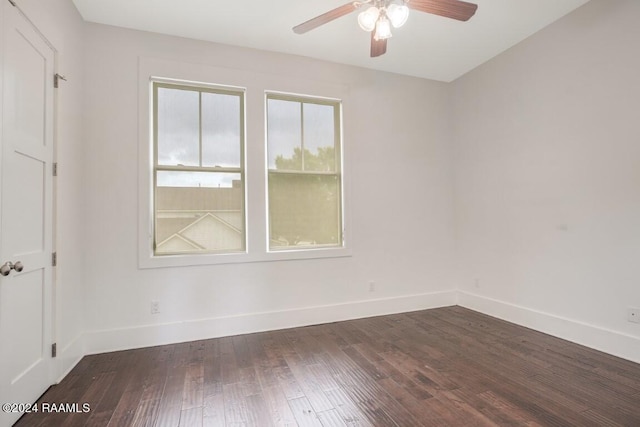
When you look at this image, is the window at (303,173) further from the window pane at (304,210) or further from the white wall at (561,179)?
the white wall at (561,179)

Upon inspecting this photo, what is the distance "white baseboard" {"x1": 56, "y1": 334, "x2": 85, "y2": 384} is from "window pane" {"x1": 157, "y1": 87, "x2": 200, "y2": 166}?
1739mm

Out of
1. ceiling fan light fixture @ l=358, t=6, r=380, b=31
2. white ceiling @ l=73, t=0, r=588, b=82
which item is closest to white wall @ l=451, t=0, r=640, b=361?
white ceiling @ l=73, t=0, r=588, b=82

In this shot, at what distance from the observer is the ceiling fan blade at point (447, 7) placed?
6.30ft

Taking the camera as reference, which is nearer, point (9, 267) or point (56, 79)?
point (9, 267)

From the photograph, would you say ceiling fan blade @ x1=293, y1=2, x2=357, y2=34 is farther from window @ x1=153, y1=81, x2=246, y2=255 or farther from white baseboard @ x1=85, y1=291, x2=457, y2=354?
white baseboard @ x1=85, y1=291, x2=457, y2=354

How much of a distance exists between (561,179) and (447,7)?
2087mm

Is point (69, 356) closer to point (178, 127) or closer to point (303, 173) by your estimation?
point (178, 127)

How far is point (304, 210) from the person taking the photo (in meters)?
3.55

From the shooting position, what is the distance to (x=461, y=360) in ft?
8.21

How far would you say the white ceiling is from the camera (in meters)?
2.64

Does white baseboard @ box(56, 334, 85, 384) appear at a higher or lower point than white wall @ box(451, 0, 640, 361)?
lower

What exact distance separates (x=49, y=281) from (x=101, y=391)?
0.88 metres

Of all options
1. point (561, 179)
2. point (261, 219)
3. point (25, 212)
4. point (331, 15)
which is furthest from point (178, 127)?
point (561, 179)

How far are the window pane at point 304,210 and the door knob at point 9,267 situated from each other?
2004 mm
